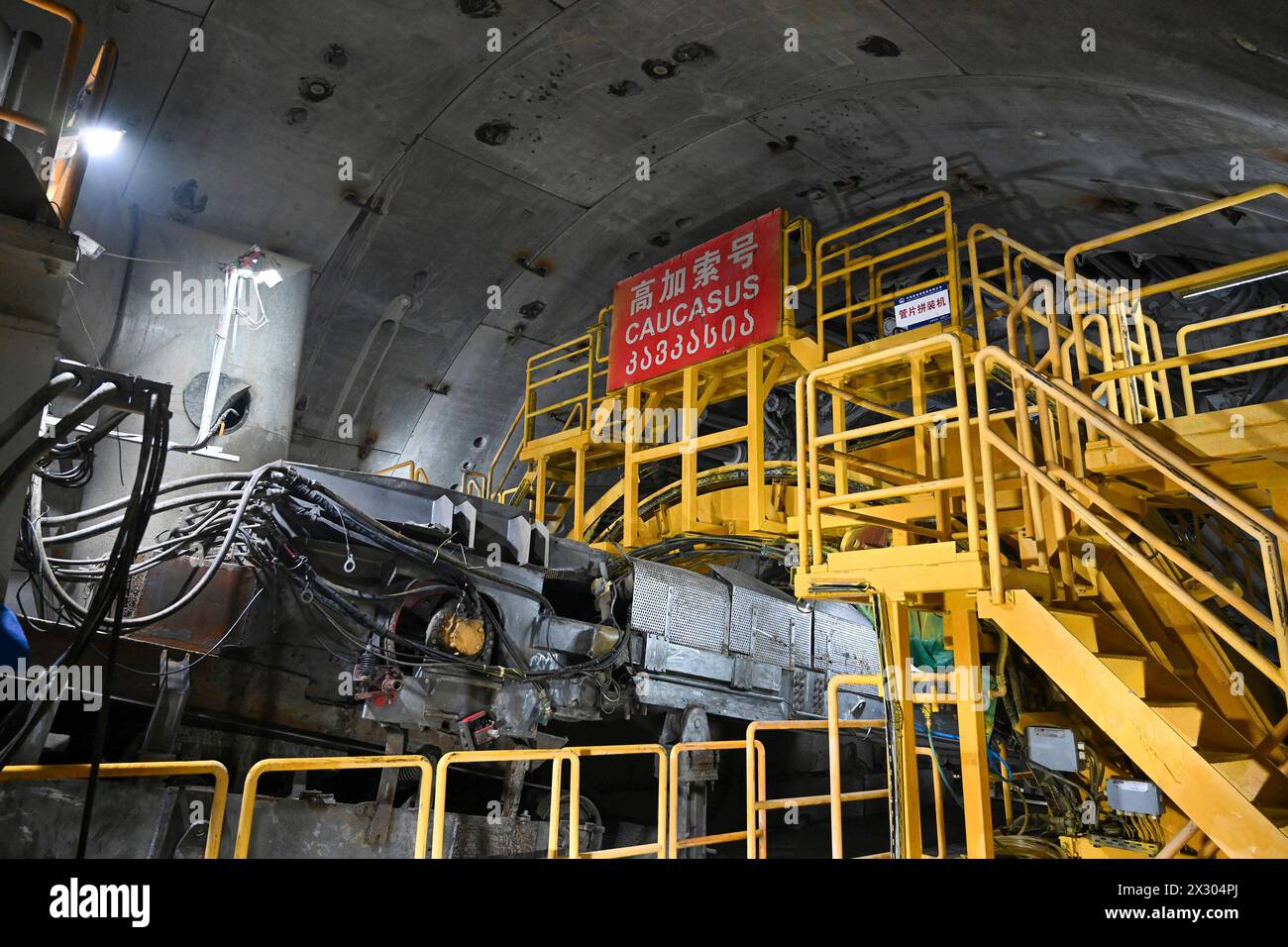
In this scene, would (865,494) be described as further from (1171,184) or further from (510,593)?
(1171,184)

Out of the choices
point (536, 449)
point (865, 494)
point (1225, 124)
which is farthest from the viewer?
point (536, 449)

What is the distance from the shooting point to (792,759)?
8.73 m

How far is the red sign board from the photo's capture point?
327 inches

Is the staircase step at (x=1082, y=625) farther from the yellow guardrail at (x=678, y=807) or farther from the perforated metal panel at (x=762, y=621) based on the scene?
the perforated metal panel at (x=762, y=621)

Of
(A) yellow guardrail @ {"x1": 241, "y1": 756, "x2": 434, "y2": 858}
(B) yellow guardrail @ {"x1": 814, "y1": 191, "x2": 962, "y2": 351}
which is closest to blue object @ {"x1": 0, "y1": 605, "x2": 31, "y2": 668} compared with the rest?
(A) yellow guardrail @ {"x1": 241, "y1": 756, "x2": 434, "y2": 858}

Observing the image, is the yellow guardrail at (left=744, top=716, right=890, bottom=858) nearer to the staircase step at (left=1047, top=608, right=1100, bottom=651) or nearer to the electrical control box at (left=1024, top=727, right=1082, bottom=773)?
the electrical control box at (left=1024, top=727, right=1082, bottom=773)

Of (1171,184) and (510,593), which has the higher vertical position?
(1171,184)

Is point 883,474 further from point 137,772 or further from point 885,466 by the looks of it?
point 137,772

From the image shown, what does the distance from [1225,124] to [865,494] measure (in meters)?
4.12

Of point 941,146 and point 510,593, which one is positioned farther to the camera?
point 941,146

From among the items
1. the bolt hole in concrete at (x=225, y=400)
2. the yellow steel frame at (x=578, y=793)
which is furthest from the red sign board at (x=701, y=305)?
the yellow steel frame at (x=578, y=793)

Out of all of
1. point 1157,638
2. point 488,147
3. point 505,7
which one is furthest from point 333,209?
point 1157,638
